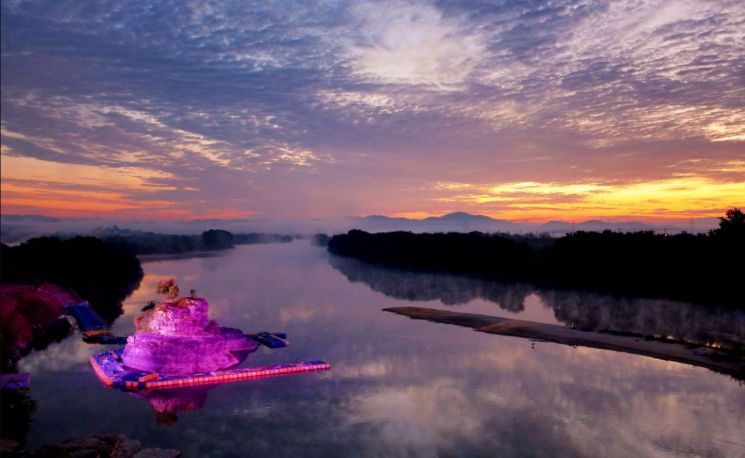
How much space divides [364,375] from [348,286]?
60.3 metres

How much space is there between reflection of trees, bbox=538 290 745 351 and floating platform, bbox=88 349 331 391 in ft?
106

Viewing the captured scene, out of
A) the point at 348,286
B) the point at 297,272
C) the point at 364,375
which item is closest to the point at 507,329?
the point at 364,375

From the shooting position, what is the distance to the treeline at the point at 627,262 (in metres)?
69.4

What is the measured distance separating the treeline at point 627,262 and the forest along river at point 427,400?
12.3 meters

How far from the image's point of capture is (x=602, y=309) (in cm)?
6675

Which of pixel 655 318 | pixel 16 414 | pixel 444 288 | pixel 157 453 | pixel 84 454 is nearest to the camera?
pixel 84 454

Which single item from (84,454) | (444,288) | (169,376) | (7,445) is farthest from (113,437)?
(444,288)

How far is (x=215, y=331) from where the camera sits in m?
44.9

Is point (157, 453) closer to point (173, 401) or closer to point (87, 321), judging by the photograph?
point (173, 401)

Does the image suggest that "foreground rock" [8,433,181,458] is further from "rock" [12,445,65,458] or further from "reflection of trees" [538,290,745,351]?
"reflection of trees" [538,290,745,351]

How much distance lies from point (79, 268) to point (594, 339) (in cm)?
8682

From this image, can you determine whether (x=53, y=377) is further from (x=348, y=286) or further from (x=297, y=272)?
(x=297, y=272)

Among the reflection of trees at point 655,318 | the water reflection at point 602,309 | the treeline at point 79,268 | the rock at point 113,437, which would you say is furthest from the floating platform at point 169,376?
the reflection of trees at point 655,318

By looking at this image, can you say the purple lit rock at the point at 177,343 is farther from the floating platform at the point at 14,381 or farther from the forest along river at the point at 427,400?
the floating platform at the point at 14,381
